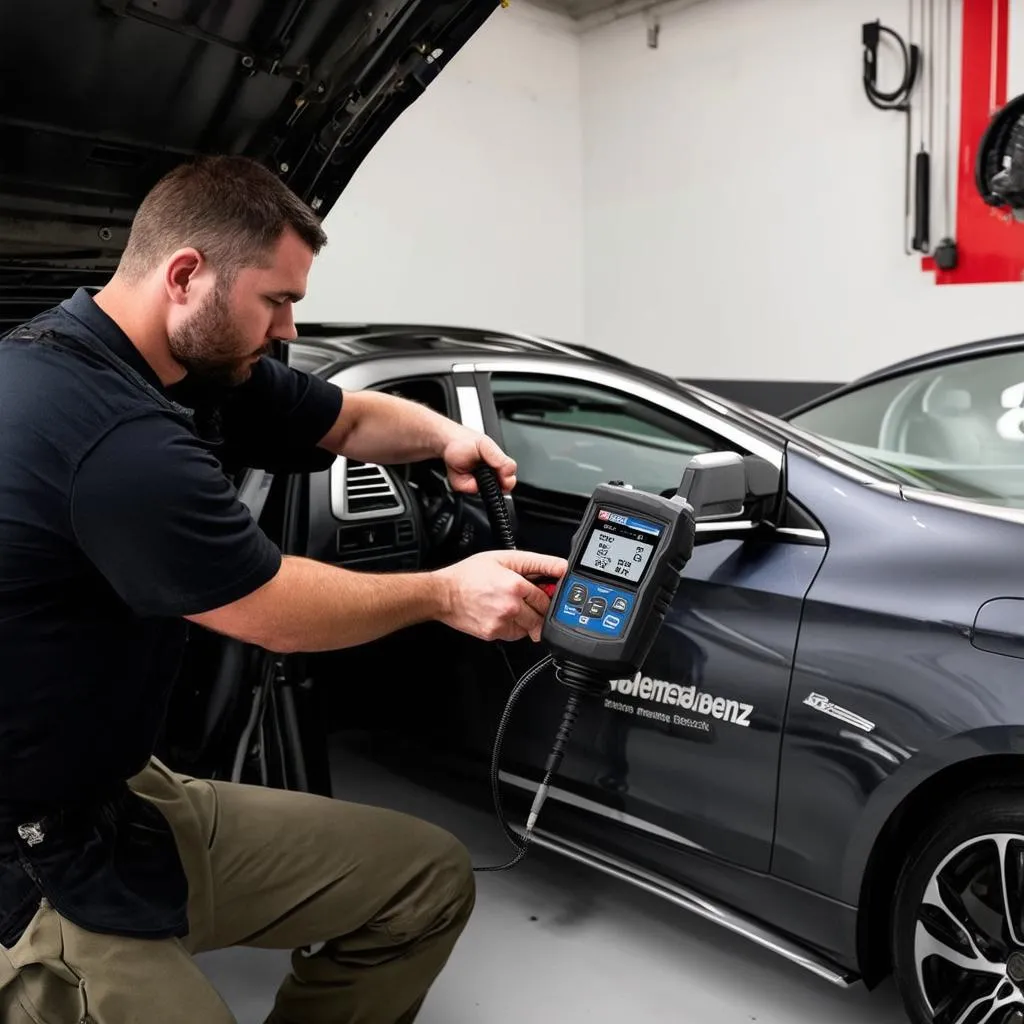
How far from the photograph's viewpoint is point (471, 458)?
183 cm

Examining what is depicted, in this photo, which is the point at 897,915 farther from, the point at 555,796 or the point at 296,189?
the point at 296,189

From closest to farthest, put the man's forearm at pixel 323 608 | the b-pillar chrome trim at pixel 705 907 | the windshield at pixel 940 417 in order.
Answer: the man's forearm at pixel 323 608 → the b-pillar chrome trim at pixel 705 907 → the windshield at pixel 940 417

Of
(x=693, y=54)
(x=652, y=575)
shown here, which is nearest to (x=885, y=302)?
(x=693, y=54)

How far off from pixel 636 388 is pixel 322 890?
1204mm

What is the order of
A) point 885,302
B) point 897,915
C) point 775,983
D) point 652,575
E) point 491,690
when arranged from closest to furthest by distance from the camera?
1. point 652,575
2. point 897,915
3. point 775,983
4. point 491,690
5. point 885,302

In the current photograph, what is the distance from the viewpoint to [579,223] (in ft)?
25.0

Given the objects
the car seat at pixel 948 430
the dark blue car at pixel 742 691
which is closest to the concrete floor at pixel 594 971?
the dark blue car at pixel 742 691

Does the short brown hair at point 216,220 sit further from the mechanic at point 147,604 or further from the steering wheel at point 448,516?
the steering wheel at point 448,516

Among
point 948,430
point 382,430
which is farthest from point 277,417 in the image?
point 948,430

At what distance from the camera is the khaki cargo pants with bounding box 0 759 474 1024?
1.52 meters

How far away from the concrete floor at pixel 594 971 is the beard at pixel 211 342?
1.33 metres

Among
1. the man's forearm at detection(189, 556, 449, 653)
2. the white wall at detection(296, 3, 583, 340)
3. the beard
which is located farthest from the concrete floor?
the white wall at detection(296, 3, 583, 340)

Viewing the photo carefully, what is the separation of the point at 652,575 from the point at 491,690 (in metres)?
1.05

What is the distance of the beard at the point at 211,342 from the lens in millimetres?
1319
